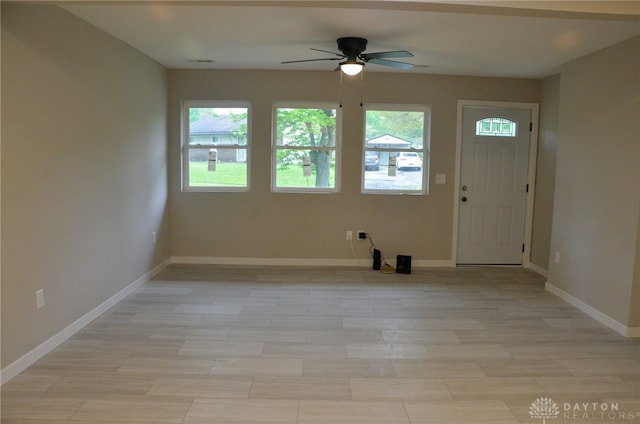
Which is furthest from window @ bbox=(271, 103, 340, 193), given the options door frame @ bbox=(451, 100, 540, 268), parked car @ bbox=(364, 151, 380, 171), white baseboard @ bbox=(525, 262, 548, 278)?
white baseboard @ bbox=(525, 262, 548, 278)

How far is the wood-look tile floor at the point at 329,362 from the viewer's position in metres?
2.39

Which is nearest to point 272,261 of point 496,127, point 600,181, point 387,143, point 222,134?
point 222,134

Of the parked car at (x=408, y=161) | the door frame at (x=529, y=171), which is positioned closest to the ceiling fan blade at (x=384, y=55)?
the parked car at (x=408, y=161)

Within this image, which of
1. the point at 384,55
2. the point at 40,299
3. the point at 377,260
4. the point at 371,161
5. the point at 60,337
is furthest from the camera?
the point at 371,161

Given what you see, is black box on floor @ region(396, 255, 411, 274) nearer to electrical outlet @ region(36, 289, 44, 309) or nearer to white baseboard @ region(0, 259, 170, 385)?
white baseboard @ region(0, 259, 170, 385)

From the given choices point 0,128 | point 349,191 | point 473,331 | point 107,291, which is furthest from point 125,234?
point 473,331

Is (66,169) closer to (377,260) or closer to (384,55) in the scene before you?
(384,55)

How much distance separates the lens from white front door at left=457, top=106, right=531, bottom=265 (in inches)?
220

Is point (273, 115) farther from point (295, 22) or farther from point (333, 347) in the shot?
point (333, 347)

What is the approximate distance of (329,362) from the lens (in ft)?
9.68

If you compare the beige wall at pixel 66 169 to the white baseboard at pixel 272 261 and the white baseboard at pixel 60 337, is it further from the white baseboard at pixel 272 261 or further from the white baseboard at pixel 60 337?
the white baseboard at pixel 272 261

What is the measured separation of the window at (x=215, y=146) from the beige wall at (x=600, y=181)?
3653 millimetres

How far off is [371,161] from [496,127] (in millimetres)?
1689

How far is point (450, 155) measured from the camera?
5.55 meters
